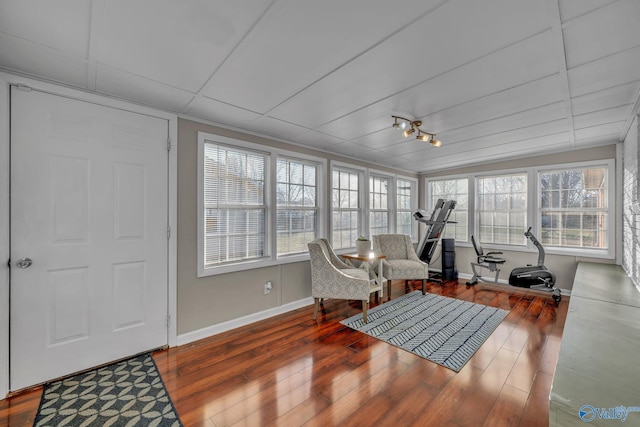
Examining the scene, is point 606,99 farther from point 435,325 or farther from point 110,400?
point 110,400

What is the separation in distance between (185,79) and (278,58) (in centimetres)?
80

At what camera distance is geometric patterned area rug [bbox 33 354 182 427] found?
1.64m

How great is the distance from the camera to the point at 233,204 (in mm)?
3061

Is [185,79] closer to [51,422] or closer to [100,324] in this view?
[100,324]

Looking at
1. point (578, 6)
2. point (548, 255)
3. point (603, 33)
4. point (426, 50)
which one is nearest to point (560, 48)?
point (603, 33)

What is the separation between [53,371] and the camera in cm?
202

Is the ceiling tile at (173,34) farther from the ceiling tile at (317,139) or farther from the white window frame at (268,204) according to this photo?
the ceiling tile at (317,139)

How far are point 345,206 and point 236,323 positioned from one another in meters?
2.44

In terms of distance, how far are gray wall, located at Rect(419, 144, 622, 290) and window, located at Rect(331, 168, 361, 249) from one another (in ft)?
7.77

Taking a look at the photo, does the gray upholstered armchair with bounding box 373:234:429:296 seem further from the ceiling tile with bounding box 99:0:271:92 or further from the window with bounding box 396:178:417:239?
the ceiling tile with bounding box 99:0:271:92

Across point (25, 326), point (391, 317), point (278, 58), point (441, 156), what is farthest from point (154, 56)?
point (441, 156)

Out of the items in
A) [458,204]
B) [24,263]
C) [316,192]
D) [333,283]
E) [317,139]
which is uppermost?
[317,139]

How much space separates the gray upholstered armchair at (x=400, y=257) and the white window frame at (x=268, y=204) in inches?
45.7

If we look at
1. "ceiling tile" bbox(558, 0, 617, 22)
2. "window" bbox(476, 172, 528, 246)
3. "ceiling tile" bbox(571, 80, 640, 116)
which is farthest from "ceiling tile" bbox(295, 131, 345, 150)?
"window" bbox(476, 172, 528, 246)
